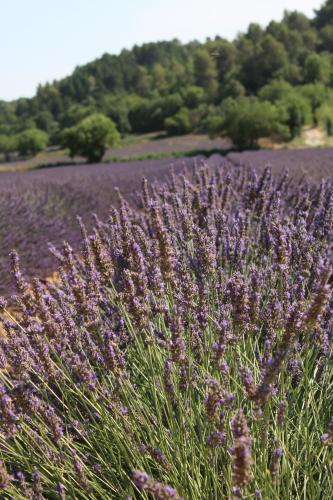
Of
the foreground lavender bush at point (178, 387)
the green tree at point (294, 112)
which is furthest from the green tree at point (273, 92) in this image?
the foreground lavender bush at point (178, 387)

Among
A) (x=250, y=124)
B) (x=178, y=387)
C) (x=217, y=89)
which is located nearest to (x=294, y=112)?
(x=250, y=124)

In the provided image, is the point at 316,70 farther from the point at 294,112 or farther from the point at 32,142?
the point at 32,142

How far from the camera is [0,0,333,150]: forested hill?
38.1m

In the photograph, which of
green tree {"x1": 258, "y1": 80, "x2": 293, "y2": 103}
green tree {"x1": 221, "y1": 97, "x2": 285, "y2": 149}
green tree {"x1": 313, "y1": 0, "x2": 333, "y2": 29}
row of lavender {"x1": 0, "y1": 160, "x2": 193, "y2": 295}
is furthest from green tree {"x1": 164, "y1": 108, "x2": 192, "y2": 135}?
row of lavender {"x1": 0, "y1": 160, "x2": 193, "y2": 295}

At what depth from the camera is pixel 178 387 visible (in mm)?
1614

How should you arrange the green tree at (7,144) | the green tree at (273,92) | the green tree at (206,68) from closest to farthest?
the green tree at (273,92) → the green tree at (7,144) → the green tree at (206,68)

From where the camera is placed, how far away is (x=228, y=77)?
57.1 metres

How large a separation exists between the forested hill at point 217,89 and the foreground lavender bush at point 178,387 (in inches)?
1240

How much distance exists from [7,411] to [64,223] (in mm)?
5170

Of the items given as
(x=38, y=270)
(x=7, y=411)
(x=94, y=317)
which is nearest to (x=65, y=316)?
(x=94, y=317)

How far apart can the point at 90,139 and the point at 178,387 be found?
32392mm

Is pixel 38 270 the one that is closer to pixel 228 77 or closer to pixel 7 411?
pixel 7 411

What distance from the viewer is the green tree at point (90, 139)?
32938 millimetres

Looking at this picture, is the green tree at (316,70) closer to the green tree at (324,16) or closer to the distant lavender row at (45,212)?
the green tree at (324,16)
